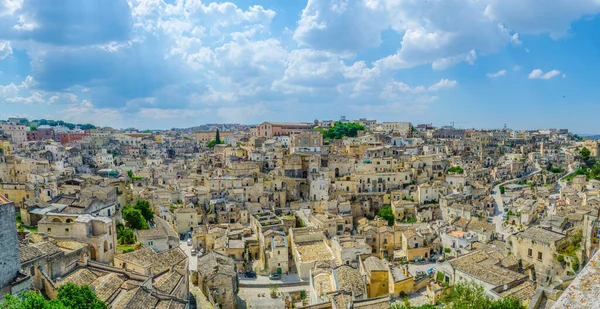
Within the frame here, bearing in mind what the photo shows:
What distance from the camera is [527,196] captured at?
43.7 metres

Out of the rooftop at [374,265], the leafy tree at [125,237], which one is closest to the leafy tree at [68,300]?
the leafy tree at [125,237]

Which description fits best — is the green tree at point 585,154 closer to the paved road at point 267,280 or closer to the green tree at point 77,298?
the paved road at point 267,280

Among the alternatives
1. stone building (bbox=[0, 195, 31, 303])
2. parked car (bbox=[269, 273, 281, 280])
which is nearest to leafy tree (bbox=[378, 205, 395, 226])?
parked car (bbox=[269, 273, 281, 280])

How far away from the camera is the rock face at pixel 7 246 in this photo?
1209 cm

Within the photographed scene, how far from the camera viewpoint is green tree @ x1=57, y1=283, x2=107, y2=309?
38.4 feet

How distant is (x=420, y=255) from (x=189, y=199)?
25.0 metres

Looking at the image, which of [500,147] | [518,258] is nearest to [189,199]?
[518,258]

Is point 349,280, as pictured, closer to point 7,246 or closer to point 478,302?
point 478,302

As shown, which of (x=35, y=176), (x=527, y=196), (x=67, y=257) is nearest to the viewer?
(x=67, y=257)

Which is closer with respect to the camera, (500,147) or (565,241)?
(565,241)

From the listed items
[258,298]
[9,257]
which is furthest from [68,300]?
[258,298]

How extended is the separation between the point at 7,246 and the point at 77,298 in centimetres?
315

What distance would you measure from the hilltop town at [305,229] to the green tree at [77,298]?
1.07 m

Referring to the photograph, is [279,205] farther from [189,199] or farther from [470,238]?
[470,238]
